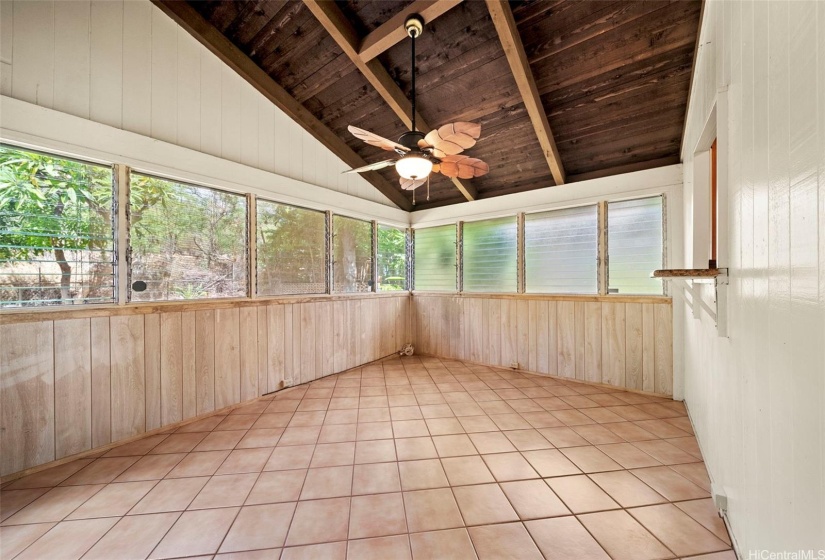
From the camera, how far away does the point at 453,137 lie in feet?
6.37

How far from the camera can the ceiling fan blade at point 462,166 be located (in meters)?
2.25

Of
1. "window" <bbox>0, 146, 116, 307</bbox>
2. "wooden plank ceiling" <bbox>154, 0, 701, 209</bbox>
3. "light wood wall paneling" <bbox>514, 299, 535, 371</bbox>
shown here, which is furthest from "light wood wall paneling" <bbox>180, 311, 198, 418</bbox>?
"light wood wall paneling" <bbox>514, 299, 535, 371</bbox>

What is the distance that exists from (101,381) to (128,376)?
142mm

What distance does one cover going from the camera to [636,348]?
3.09 m

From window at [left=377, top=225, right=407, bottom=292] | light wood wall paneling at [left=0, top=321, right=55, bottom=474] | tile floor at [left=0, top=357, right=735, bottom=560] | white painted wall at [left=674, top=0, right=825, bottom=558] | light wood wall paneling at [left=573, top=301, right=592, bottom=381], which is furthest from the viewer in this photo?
window at [left=377, top=225, right=407, bottom=292]

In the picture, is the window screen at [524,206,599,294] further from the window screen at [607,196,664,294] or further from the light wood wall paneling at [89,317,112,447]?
the light wood wall paneling at [89,317,112,447]

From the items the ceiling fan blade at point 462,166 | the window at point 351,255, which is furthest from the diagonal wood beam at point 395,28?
the window at point 351,255

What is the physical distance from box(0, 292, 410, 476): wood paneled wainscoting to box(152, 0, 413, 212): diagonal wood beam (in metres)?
1.94

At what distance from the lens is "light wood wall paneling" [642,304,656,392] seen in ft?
9.85

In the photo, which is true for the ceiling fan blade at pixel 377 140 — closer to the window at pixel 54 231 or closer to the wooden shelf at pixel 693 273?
the wooden shelf at pixel 693 273

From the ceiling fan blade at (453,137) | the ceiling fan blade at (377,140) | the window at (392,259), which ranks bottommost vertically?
the window at (392,259)

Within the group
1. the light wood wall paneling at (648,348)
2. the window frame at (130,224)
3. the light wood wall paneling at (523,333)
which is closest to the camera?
the window frame at (130,224)

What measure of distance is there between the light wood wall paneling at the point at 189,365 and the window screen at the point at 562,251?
3701mm

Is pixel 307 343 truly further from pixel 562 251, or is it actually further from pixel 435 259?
pixel 562 251
